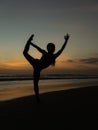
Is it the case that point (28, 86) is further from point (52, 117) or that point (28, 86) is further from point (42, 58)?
point (52, 117)

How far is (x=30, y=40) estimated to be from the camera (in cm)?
809

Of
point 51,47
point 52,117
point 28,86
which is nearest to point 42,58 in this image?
point 51,47

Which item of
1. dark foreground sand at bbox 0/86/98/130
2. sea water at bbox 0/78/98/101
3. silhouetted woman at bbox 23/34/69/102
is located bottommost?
dark foreground sand at bbox 0/86/98/130

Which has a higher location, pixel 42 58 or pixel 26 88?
pixel 42 58

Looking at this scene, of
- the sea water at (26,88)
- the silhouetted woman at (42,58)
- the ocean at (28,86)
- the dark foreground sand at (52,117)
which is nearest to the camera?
the dark foreground sand at (52,117)

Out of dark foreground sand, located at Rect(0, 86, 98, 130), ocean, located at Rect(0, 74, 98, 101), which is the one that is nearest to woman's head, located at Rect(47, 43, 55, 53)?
dark foreground sand, located at Rect(0, 86, 98, 130)

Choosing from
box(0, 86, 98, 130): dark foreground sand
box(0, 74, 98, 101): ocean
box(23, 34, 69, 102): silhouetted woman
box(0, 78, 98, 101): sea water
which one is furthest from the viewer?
box(0, 74, 98, 101): ocean

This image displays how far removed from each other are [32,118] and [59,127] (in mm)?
1090

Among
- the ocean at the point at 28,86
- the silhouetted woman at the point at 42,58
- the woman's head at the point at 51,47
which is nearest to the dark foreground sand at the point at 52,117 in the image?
the silhouetted woman at the point at 42,58

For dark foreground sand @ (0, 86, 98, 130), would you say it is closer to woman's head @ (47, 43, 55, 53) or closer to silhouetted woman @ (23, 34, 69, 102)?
silhouetted woman @ (23, 34, 69, 102)

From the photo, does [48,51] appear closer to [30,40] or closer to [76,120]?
[30,40]

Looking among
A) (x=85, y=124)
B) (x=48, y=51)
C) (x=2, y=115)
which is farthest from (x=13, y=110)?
(x=85, y=124)

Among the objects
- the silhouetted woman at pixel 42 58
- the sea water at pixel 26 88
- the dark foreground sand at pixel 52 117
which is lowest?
the dark foreground sand at pixel 52 117

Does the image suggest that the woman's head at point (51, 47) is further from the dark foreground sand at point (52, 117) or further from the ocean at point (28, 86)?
the ocean at point (28, 86)
